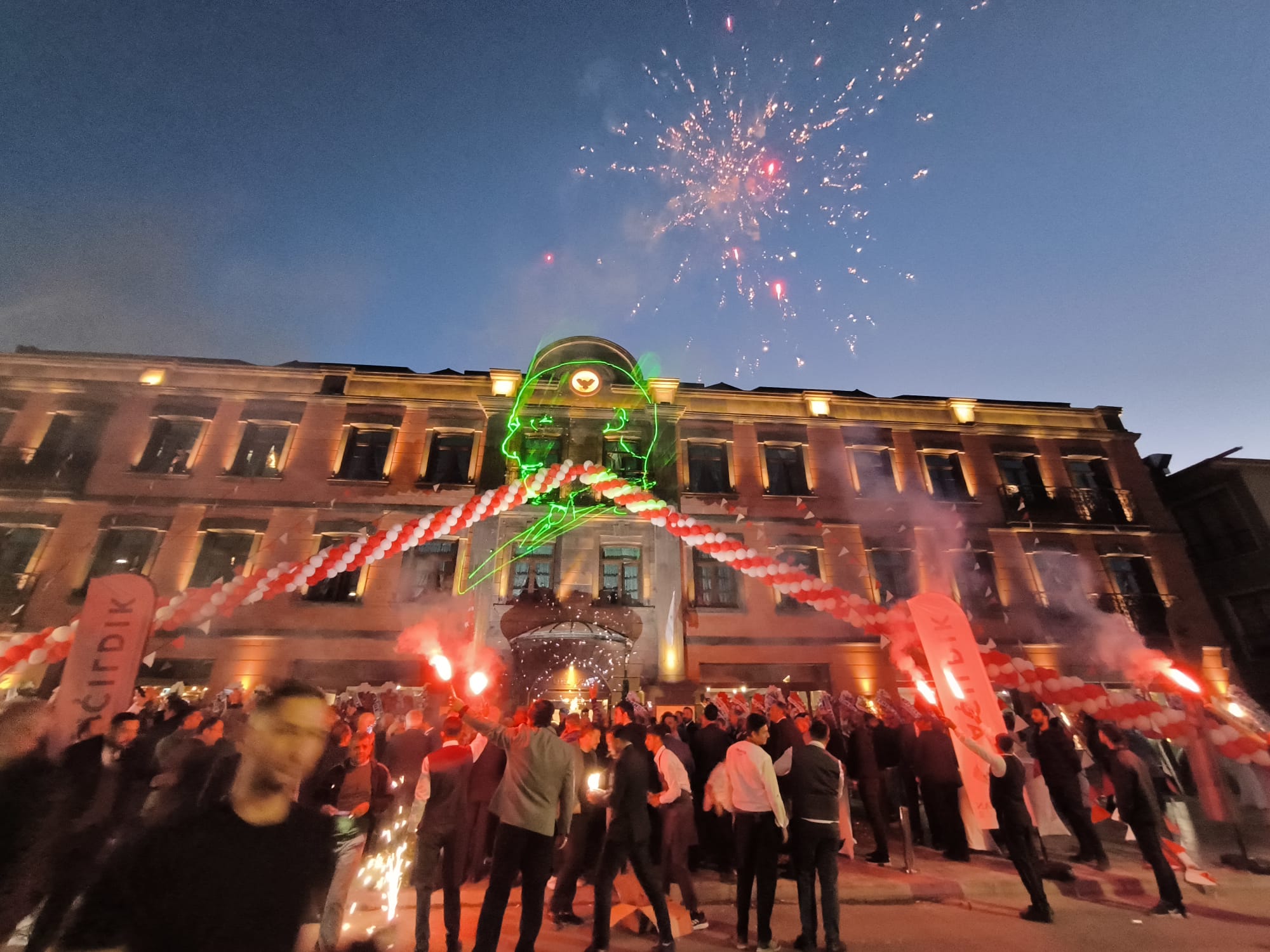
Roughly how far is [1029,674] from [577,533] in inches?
395

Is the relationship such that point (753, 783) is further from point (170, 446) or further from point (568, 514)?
point (170, 446)

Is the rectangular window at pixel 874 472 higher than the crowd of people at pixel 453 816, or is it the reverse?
the rectangular window at pixel 874 472

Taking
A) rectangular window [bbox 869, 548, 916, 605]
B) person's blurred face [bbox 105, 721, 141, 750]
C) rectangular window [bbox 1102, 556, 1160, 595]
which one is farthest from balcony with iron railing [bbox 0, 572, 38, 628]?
rectangular window [bbox 1102, 556, 1160, 595]

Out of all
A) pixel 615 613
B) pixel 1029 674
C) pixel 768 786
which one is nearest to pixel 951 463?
pixel 1029 674

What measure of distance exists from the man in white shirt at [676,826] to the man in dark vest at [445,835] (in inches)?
65.2

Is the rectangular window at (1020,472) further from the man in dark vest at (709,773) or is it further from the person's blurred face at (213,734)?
the person's blurred face at (213,734)

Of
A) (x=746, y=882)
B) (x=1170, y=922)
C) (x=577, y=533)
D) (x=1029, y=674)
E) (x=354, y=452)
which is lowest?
(x=1170, y=922)

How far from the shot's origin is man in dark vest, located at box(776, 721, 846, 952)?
Result: 432 centimetres

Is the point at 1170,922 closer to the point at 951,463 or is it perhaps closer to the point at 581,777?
the point at 581,777

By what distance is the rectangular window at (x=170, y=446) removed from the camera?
1527cm

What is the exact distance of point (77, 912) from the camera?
1484mm

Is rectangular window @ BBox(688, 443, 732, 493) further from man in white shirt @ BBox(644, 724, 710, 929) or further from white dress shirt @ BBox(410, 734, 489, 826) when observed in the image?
man in white shirt @ BBox(644, 724, 710, 929)

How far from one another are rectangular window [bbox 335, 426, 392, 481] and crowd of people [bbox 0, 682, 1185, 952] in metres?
9.72

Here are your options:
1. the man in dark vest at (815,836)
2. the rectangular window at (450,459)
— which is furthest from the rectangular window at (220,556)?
the man in dark vest at (815,836)
